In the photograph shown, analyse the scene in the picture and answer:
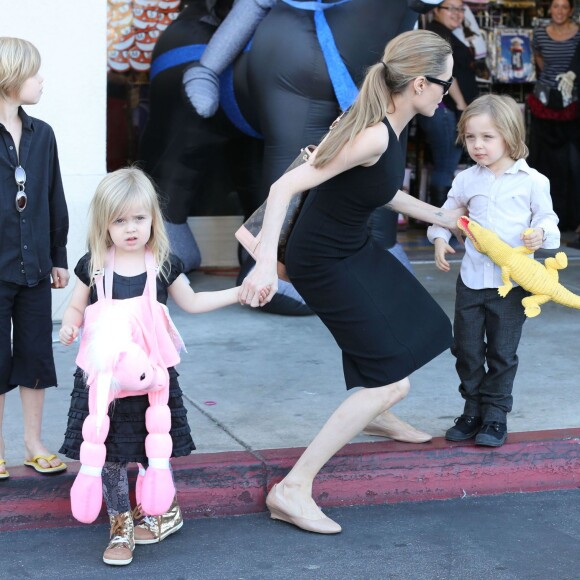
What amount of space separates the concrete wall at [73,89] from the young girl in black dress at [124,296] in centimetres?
270

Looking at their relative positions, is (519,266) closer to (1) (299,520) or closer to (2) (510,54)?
(1) (299,520)

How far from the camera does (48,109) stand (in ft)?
21.3

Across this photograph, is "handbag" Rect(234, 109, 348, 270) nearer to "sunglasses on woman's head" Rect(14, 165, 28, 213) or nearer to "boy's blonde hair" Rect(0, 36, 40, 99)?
"sunglasses on woman's head" Rect(14, 165, 28, 213)

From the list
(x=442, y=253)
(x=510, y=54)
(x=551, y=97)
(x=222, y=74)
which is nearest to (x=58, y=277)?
(x=442, y=253)

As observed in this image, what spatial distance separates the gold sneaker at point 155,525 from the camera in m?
4.01

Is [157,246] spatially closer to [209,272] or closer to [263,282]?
[263,282]

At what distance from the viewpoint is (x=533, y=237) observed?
4375 millimetres

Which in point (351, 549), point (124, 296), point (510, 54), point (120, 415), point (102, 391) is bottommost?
point (351, 549)

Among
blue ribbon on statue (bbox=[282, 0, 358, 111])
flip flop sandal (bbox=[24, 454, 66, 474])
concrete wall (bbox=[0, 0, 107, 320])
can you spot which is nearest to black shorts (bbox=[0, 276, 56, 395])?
flip flop sandal (bbox=[24, 454, 66, 474])

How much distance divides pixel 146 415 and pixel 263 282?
573 mm

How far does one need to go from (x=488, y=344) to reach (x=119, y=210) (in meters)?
1.68

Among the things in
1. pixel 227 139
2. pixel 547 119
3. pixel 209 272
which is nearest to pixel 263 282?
pixel 227 139

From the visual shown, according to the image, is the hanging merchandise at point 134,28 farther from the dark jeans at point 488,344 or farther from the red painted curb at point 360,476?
the red painted curb at point 360,476

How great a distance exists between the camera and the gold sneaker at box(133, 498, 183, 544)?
13.2 ft
